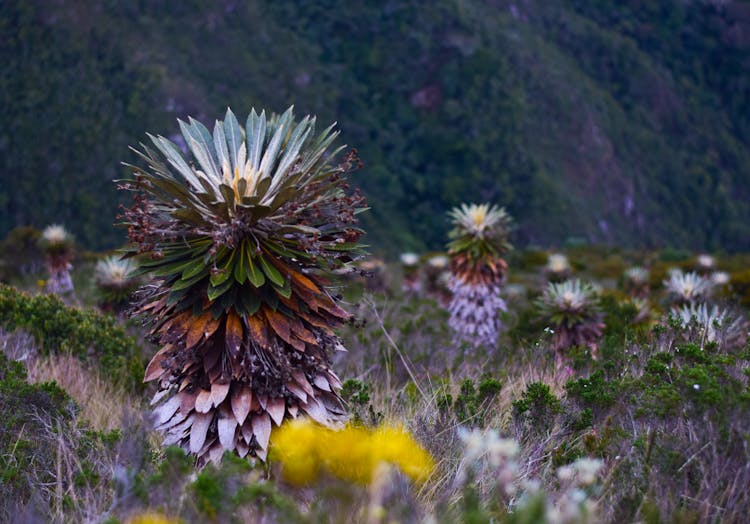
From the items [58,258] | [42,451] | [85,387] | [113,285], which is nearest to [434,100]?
[58,258]

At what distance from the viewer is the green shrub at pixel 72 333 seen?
20.1ft

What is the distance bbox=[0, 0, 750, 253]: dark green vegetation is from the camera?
39.8 meters

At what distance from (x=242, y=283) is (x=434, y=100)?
5359 centimetres

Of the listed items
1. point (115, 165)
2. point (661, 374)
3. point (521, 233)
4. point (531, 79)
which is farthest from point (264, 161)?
point (531, 79)

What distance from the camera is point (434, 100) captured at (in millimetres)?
55375

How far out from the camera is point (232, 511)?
258 cm

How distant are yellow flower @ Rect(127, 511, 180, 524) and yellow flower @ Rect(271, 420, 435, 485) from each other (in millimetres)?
418

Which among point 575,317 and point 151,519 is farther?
point 575,317

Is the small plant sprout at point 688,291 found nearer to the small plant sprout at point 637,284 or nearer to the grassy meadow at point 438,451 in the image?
the grassy meadow at point 438,451

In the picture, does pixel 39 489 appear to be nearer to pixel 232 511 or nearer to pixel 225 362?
pixel 225 362

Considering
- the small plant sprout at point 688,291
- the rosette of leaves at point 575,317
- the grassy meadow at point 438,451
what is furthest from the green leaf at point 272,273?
the small plant sprout at point 688,291

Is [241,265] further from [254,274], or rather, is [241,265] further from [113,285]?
[113,285]

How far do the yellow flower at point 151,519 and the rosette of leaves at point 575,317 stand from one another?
5841 mm

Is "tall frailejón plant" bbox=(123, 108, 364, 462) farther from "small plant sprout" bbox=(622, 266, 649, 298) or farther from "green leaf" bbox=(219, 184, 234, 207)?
"small plant sprout" bbox=(622, 266, 649, 298)
